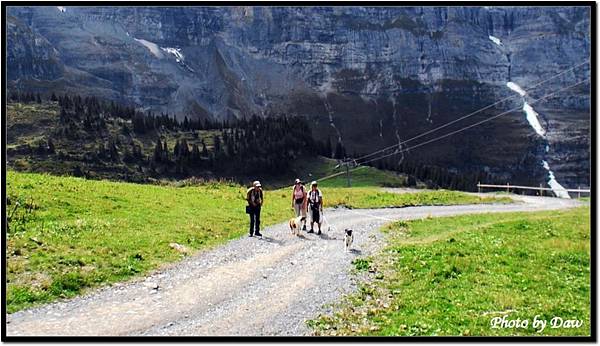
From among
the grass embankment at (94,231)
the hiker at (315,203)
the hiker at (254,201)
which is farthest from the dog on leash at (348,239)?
the grass embankment at (94,231)

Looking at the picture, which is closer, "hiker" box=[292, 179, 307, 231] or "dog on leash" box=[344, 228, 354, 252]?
"dog on leash" box=[344, 228, 354, 252]

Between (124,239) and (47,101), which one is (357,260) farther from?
(47,101)

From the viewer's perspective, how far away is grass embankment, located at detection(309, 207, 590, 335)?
488 inches

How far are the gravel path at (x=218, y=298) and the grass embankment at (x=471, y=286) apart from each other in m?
1.01

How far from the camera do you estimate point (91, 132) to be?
117 m

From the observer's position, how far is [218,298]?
15055 millimetres

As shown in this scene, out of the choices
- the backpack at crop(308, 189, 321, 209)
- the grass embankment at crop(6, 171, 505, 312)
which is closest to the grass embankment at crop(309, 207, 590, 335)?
the backpack at crop(308, 189, 321, 209)

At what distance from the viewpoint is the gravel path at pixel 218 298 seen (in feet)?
40.8

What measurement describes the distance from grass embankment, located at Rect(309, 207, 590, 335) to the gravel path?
39.9 inches

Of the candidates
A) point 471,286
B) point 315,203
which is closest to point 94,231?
point 315,203

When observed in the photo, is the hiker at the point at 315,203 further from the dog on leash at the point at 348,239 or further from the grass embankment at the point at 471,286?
the dog on leash at the point at 348,239

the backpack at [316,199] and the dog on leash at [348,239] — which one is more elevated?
the backpack at [316,199]

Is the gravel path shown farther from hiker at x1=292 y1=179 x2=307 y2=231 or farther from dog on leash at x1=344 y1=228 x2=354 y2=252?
hiker at x1=292 y1=179 x2=307 y2=231

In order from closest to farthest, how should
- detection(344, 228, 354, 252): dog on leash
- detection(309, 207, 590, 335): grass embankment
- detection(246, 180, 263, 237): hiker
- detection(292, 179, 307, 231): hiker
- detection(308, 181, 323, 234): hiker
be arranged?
detection(309, 207, 590, 335): grass embankment, detection(344, 228, 354, 252): dog on leash, detection(246, 180, 263, 237): hiker, detection(308, 181, 323, 234): hiker, detection(292, 179, 307, 231): hiker
